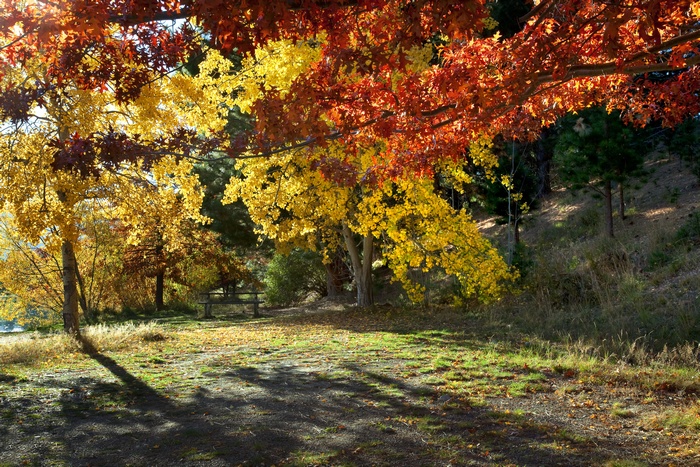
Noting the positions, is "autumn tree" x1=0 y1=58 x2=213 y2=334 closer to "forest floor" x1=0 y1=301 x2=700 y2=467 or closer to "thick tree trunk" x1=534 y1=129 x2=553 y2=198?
"forest floor" x1=0 y1=301 x2=700 y2=467

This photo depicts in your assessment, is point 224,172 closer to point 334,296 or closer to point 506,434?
point 334,296

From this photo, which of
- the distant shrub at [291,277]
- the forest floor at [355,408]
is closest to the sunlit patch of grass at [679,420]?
the forest floor at [355,408]

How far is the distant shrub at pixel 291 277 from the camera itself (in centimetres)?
2230

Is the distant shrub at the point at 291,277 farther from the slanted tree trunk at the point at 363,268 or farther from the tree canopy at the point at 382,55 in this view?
the tree canopy at the point at 382,55

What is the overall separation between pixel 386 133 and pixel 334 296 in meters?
15.2

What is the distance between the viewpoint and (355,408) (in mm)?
5590

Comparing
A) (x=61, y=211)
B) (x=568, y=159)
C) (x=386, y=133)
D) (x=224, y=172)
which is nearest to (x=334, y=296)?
(x=224, y=172)

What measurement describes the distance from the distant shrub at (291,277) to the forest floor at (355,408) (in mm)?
12889

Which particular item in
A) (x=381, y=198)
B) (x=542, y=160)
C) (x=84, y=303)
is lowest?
(x=84, y=303)

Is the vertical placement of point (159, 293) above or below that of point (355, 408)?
above

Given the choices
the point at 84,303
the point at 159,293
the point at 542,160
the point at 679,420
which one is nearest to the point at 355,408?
the point at 679,420

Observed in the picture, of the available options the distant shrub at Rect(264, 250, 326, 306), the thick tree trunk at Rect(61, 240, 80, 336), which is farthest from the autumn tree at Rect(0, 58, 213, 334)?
the distant shrub at Rect(264, 250, 326, 306)

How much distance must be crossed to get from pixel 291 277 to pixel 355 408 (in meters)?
17.1

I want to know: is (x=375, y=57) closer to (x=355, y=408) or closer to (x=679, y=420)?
(x=355, y=408)
